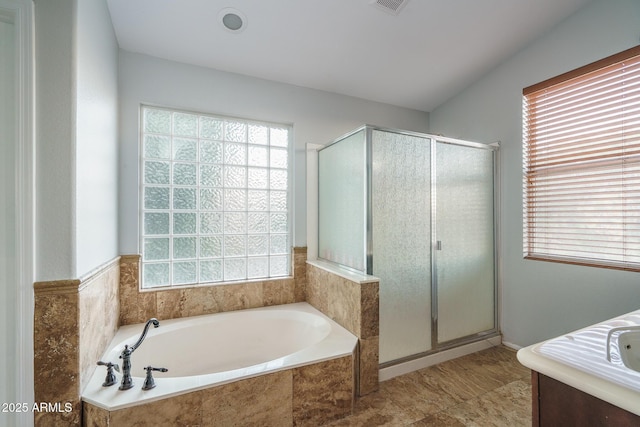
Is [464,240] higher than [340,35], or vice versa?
[340,35]

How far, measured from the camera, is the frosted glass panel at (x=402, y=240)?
2014 millimetres

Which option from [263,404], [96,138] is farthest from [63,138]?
[263,404]

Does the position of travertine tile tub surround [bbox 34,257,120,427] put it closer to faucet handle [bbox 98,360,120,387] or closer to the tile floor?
faucet handle [bbox 98,360,120,387]

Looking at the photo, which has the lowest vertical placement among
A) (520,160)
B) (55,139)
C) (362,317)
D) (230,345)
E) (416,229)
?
(230,345)

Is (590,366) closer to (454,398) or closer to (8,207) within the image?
(454,398)

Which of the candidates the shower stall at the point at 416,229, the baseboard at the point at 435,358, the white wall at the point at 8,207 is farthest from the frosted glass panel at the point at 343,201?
the white wall at the point at 8,207

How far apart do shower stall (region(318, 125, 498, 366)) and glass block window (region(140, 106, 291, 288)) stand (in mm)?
462

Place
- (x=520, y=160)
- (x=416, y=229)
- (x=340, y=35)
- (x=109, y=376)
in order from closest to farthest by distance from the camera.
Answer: (x=109, y=376) → (x=340, y=35) → (x=416, y=229) → (x=520, y=160)

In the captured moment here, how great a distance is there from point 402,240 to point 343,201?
1.83 ft

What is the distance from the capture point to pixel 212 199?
7.43ft

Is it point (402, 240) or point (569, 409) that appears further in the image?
point (402, 240)

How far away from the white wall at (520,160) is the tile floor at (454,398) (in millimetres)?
507

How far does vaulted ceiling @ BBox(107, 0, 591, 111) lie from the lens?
179 cm

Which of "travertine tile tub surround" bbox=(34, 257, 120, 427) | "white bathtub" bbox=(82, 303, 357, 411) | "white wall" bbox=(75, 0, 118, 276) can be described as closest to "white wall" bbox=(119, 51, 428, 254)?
"white wall" bbox=(75, 0, 118, 276)
